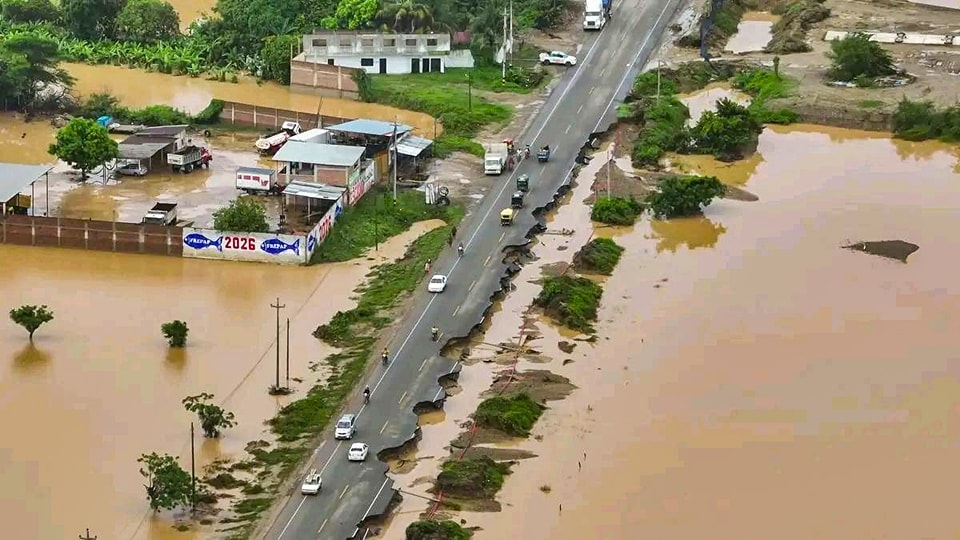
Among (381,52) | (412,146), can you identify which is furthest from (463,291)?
(381,52)

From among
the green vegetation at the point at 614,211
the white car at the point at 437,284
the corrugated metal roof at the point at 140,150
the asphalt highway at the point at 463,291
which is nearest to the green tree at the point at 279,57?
the asphalt highway at the point at 463,291

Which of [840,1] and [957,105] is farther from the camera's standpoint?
[840,1]

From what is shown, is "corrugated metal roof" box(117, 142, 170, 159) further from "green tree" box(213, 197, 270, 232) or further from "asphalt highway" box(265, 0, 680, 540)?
"asphalt highway" box(265, 0, 680, 540)

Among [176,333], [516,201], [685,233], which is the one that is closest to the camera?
[176,333]

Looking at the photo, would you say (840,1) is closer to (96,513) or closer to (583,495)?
(583,495)

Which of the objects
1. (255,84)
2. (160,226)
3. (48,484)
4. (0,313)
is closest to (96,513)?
(48,484)

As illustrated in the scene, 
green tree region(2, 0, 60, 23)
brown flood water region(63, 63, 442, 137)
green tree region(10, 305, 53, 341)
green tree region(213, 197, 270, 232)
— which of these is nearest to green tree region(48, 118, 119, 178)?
green tree region(213, 197, 270, 232)

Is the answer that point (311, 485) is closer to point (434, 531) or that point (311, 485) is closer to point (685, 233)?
point (434, 531)
